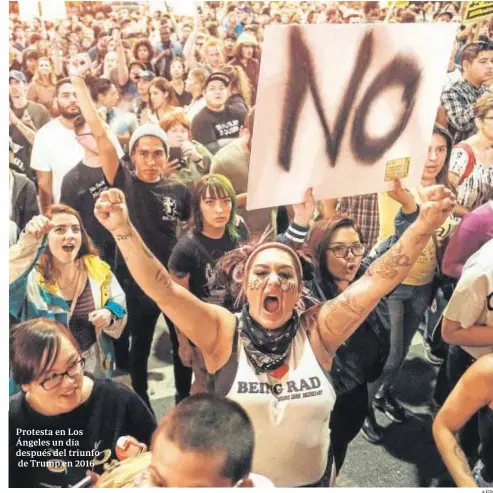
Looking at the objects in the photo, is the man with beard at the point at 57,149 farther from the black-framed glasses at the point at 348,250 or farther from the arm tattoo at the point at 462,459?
the arm tattoo at the point at 462,459

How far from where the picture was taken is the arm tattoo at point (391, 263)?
1886 millimetres

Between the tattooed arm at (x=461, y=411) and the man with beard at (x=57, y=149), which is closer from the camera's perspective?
the man with beard at (x=57, y=149)

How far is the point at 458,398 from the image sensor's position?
1953mm

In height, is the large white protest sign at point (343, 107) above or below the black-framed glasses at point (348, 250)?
above

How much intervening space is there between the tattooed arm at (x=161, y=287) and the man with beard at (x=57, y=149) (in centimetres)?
14

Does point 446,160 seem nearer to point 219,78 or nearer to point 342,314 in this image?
point 342,314

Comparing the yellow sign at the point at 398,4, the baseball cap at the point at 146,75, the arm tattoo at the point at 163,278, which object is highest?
the yellow sign at the point at 398,4

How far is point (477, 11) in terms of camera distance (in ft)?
6.03

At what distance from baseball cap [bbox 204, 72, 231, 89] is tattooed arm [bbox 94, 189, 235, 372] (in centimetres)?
43

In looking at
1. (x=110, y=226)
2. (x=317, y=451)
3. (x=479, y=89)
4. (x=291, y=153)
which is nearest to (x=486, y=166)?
(x=479, y=89)

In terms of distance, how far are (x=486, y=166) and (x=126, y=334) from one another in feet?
4.09

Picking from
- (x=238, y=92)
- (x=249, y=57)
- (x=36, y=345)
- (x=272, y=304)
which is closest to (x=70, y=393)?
(x=36, y=345)

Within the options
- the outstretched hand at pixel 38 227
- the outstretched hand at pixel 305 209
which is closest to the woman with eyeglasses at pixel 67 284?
the outstretched hand at pixel 38 227

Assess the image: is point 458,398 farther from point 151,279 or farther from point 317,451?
point 151,279
